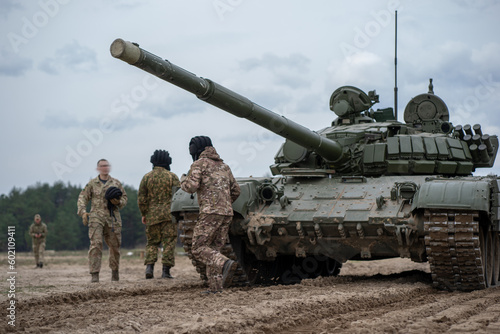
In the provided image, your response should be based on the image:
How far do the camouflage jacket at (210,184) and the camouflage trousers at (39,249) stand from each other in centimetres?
1146

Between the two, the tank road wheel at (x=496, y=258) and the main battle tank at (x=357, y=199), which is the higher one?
the main battle tank at (x=357, y=199)

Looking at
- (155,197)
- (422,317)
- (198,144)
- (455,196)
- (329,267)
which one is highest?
(198,144)

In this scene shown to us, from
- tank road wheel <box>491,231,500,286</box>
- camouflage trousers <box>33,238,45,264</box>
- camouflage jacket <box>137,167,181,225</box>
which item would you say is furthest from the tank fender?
camouflage trousers <box>33,238,45,264</box>

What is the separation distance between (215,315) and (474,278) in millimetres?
4743

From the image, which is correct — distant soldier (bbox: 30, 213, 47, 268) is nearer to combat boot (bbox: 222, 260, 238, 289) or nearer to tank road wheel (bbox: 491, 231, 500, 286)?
combat boot (bbox: 222, 260, 238, 289)

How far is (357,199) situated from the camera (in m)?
10.8

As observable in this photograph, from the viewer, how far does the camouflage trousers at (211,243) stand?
9133mm

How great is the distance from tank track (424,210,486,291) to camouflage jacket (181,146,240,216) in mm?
2760

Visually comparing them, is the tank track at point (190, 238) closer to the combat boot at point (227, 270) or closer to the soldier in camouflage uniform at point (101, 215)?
the combat boot at point (227, 270)

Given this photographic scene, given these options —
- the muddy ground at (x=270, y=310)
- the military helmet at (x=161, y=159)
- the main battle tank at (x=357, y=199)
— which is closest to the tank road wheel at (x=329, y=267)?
the main battle tank at (x=357, y=199)

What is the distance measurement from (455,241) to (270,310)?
3.51m

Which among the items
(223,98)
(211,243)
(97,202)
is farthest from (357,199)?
(97,202)

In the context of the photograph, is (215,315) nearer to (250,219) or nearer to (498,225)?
(250,219)

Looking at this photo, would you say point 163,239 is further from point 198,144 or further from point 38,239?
point 38,239
